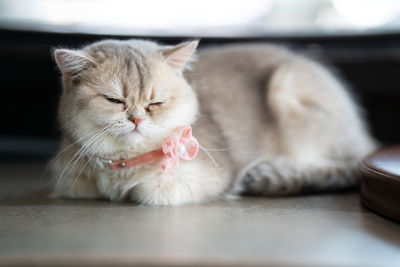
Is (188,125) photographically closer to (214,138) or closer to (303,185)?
(214,138)

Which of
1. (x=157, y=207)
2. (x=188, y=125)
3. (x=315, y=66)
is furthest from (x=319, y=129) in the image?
(x=157, y=207)

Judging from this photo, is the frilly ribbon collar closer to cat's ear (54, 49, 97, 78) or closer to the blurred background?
cat's ear (54, 49, 97, 78)

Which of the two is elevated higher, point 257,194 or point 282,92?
point 282,92

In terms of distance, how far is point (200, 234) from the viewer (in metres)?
1.17

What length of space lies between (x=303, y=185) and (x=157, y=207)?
67 centimetres

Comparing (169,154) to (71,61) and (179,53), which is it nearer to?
(179,53)

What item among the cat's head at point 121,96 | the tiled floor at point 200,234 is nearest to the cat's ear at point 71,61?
the cat's head at point 121,96

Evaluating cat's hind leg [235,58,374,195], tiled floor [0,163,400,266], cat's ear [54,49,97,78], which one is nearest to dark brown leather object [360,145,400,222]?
tiled floor [0,163,400,266]

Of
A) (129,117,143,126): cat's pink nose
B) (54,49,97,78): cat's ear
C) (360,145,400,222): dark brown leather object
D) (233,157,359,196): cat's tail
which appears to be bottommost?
(233,157,359,196): cat's tail

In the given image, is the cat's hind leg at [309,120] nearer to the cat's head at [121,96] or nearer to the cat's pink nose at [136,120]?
the cat's head at [121,96]

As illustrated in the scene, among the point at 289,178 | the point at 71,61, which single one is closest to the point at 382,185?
the point at 289,178

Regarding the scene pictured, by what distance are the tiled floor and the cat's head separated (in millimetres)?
286

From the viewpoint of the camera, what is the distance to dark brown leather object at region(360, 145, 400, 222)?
1.30 metres

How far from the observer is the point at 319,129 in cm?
205
